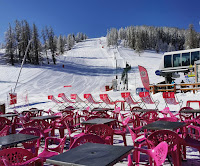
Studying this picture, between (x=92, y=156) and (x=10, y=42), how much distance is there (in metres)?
52.3

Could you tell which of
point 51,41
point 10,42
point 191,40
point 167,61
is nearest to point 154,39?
point 191,40

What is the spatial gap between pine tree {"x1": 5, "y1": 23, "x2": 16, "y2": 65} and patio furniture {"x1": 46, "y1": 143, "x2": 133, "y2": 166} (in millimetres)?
48464

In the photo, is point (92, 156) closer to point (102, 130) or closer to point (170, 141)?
point (170, 141)

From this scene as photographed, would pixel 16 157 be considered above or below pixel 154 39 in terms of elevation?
below

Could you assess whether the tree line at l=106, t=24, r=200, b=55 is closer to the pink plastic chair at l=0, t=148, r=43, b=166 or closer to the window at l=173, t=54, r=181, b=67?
the window at l=173, t=54, r=181, b=67

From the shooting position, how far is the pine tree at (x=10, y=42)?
4702 cm

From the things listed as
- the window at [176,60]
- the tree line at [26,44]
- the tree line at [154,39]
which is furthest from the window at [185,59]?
the tree line at [154,39]

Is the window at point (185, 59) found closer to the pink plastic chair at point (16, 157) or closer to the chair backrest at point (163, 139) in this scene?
the chair backrest at point (163, 139)

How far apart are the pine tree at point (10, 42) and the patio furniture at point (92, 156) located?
48464 mm

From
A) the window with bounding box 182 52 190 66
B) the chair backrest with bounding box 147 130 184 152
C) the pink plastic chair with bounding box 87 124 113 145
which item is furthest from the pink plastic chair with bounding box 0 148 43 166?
the window with bounding box 182 52 190 66

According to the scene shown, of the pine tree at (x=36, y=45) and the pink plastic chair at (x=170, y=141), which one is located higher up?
the pine tree at (x=36, y=45)

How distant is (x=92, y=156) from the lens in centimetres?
247

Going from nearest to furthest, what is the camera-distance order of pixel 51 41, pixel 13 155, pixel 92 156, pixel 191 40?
pixel 92 156
pixel 13 155
pixel 51 41
pixel 191 40

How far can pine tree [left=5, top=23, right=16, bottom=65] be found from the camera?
47.0m
